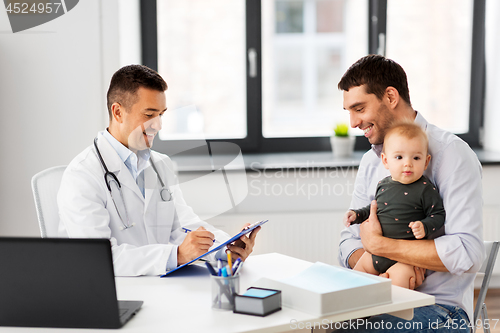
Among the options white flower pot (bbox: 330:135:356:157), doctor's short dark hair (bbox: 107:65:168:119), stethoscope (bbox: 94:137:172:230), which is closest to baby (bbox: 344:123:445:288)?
stethoscope (bbox: 94:137:172:230)

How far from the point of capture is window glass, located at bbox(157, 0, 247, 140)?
315 centimetres

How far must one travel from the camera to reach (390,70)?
65.4 inches

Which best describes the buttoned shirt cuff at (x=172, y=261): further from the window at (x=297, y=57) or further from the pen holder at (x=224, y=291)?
the window at (x=297, y=57)

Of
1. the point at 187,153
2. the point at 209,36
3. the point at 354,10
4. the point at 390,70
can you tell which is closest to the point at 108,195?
the point at 187,153

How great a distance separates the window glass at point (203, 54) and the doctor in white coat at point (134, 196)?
1.28 m

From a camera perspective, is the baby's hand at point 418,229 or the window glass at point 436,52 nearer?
the baby's hand at point 418,229

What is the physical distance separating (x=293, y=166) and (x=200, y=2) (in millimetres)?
1186

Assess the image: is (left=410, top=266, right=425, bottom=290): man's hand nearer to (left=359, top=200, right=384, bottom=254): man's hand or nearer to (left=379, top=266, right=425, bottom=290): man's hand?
(left=379, top=266, right=425, bottom=290): man's hand

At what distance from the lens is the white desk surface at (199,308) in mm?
1033

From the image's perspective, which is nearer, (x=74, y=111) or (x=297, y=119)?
(x=74, y=111)

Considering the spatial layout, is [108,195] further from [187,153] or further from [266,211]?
[266,211]

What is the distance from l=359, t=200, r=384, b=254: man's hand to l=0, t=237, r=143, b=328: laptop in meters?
0.80

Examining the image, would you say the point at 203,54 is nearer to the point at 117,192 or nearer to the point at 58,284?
the point at 117,192

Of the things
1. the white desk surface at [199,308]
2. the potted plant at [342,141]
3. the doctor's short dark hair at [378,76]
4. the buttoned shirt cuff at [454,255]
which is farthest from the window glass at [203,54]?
the buttoned shirt cuff at [454,255]
